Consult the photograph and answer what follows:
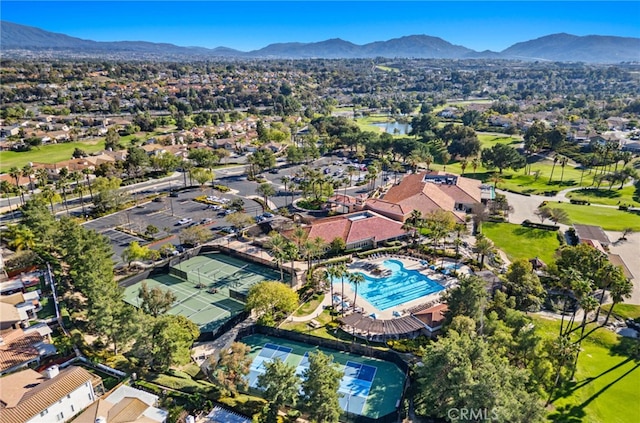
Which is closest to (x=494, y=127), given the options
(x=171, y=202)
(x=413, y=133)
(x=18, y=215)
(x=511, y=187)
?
(x=413, y=133)

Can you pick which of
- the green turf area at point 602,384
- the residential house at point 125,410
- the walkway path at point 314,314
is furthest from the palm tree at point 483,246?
the residential house at point 125,410

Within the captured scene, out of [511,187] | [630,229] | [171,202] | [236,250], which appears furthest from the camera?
[511,187]

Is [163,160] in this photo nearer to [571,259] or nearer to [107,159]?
[107,159]

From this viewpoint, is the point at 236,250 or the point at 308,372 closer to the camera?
the point at 308,372

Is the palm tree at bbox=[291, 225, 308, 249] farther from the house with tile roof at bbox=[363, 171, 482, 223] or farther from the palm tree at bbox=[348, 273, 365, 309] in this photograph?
the house with tile roof at bbox=[363, 171, 482, 223]

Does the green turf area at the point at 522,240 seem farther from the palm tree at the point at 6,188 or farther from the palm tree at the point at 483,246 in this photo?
the palm tree at the point at 6,188

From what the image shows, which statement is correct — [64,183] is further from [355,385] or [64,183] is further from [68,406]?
[355,385]
